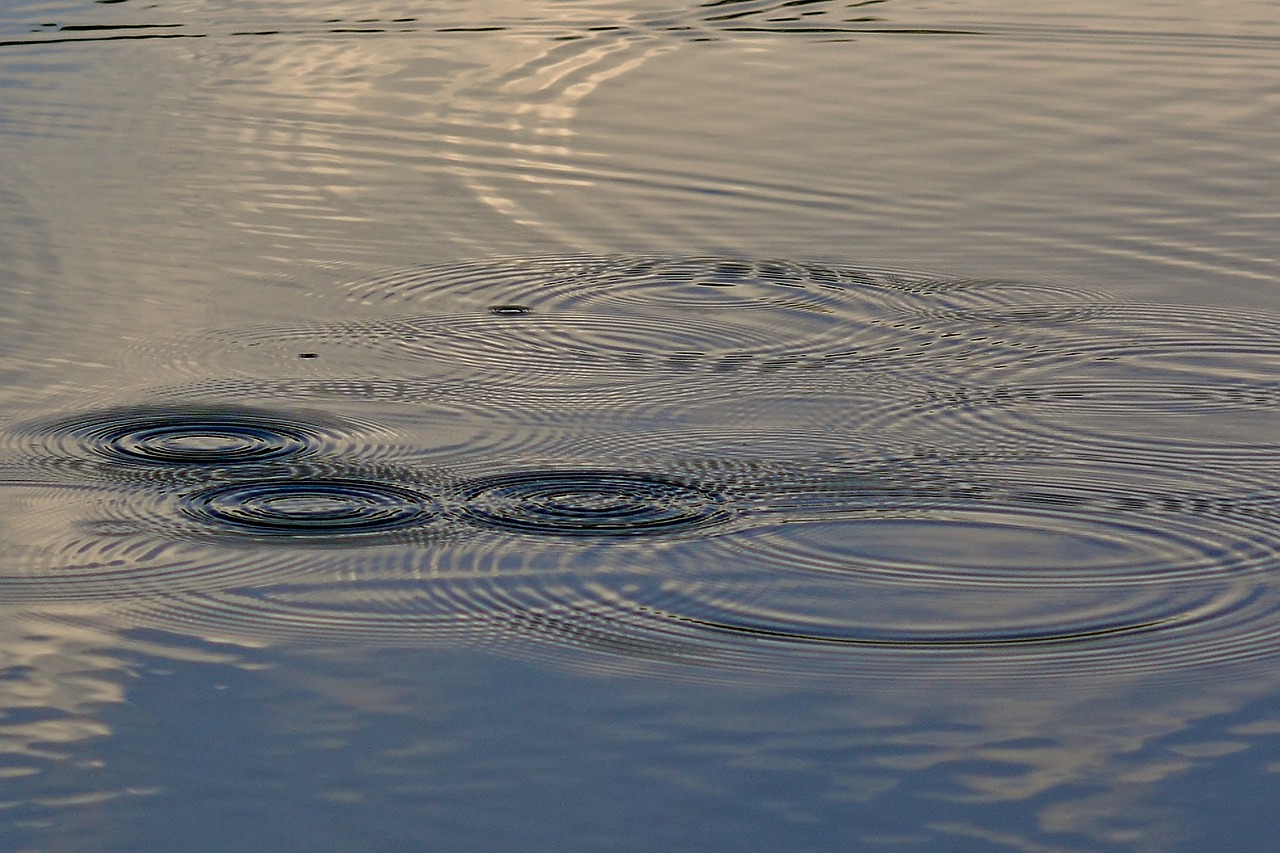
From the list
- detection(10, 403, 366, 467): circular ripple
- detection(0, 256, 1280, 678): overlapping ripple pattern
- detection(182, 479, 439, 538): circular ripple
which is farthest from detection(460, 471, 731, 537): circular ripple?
detection(10, 403, 366, 467): circular ripple

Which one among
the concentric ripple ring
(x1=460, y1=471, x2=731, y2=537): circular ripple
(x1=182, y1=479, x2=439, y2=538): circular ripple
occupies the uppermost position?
the concentric ripple ring

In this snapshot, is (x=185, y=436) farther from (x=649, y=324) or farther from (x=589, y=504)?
(x=649, y=324)

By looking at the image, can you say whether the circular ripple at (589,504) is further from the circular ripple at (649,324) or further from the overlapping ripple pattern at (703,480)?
the circular ripple at (649,324)

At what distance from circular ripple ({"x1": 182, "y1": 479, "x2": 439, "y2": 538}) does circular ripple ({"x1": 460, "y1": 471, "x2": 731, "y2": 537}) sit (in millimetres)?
129

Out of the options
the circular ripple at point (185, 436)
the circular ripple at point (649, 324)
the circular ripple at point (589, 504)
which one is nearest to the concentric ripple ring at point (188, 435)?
the circular ripple at point (185, 436)

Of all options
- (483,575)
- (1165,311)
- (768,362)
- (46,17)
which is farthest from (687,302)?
(46,17)

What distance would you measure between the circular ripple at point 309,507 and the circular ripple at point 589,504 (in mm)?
129

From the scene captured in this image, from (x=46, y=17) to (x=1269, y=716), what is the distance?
6.85m

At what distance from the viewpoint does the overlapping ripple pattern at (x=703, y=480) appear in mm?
3195

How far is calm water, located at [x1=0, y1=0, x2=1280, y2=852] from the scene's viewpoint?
2.72 metres

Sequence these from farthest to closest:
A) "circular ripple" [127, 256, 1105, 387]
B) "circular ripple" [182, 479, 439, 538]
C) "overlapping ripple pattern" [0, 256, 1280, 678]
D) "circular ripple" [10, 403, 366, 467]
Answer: "circular ripple" [127, 256, 1105, 387]
"circular ripple" [10, 403, 366, 467]
"circular ripple" [182, 479, 439, 538]
"overlapping ripple pattern" [0, 256, 1280, 678]

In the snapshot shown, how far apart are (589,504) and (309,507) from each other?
56 centimetres

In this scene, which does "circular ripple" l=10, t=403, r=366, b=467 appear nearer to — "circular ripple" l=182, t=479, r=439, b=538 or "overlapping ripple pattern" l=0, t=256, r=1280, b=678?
"overlapping ripple pattern" l=0, t=256, r=1280, b=678

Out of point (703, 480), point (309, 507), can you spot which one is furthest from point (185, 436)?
point (703, 480)
